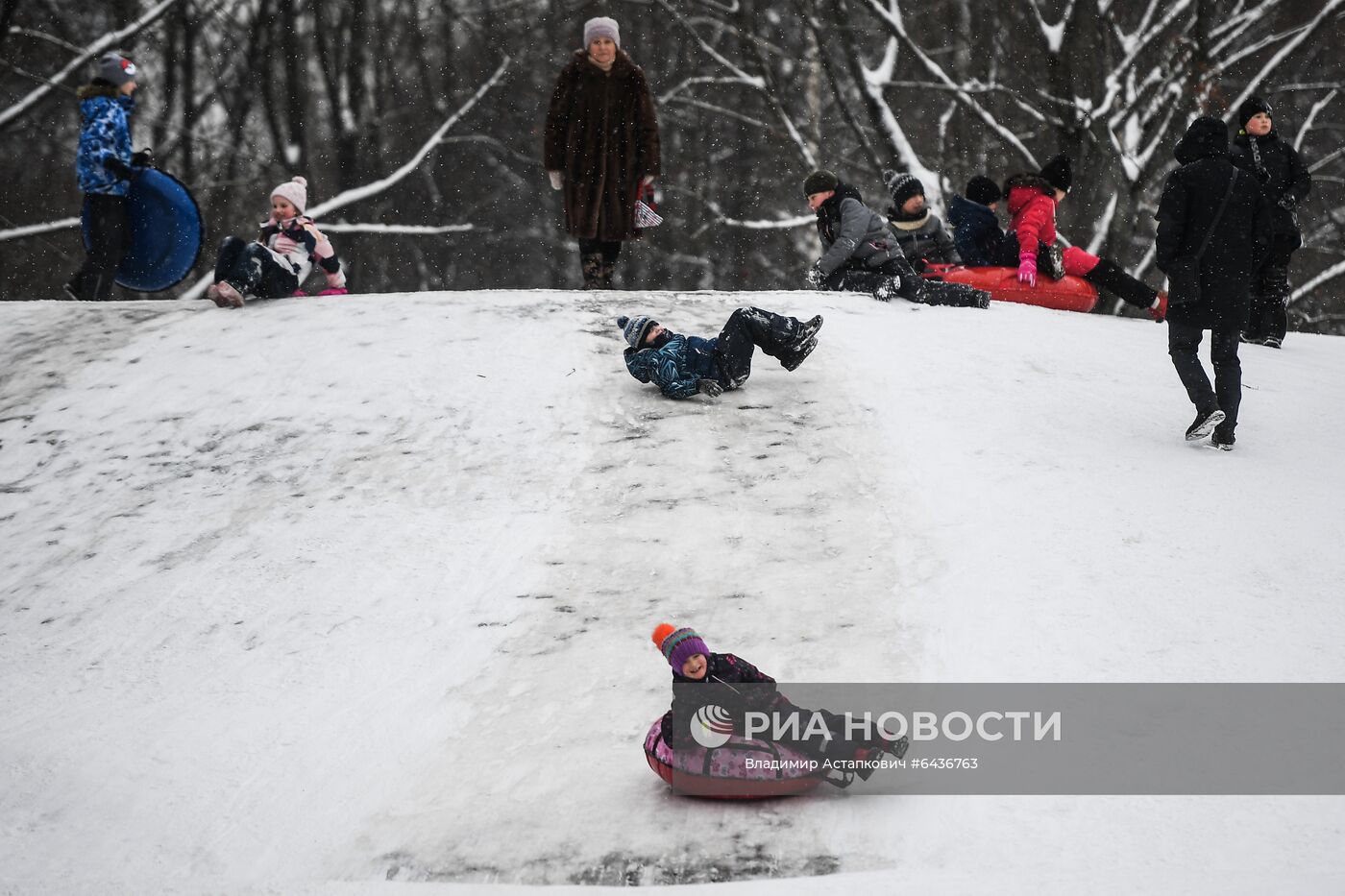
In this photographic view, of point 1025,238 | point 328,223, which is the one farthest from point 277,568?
point 328,223

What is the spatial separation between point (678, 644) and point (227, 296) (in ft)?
18.4

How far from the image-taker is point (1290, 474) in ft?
18.8

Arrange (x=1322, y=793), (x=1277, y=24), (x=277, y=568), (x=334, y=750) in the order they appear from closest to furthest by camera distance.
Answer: (x=1322, y=793)
(x=334, y=750)
(x=277, y=568)
(x=1277, y=24)

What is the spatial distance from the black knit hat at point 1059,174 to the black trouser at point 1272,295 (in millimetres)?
1470

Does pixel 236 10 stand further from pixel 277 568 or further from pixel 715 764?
pixel 715 764

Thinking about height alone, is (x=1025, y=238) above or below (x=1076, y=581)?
above

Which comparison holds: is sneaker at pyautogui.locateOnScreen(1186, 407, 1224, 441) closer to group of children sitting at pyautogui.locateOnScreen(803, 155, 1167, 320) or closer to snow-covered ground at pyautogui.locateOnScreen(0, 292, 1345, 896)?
snow-covered ground at pyautogui.locateOnScreen(0, 292, 1345, 896)

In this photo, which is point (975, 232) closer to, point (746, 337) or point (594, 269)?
point (594, 269)

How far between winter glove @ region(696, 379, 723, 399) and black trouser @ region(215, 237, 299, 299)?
3.25 m

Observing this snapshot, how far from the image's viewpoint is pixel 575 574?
4.89m

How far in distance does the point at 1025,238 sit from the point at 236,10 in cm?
1241

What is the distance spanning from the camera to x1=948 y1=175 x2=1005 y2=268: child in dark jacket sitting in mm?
9367

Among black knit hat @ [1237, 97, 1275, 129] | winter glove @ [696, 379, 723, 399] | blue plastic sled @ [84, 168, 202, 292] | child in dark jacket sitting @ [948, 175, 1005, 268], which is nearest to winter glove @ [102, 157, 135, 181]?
blue plastic sled @ [84, 168, 202, 292]

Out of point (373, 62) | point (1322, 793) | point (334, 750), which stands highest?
point (373, 62)
